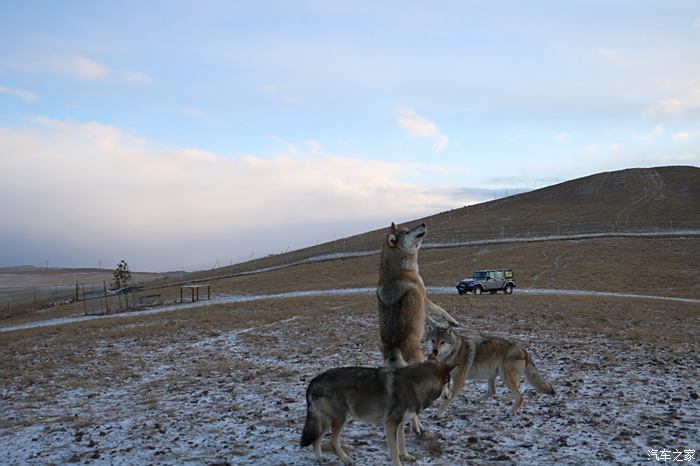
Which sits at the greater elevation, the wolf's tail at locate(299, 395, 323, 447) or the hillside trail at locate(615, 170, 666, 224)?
the hillside trail at locate(615, 170, 666, 224)

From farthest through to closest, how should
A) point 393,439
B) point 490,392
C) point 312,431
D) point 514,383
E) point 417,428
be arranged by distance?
point 490,392 < point 514,383 < point 417,428 < point 312,431 < point 393,439

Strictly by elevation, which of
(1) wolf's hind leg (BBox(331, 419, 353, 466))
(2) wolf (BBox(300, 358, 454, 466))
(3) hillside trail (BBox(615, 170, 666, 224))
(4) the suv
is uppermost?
(3) hillside trail (BBox(615, 170, 666, 224))

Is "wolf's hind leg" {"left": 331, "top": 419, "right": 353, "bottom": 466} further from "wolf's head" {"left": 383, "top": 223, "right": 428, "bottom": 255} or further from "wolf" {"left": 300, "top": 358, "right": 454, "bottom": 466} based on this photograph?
"wolf's head" {"left": 383, "top": 223, "right": 428, "bottom": 255}

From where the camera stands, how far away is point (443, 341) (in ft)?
34.6

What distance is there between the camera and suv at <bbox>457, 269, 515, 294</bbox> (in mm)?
42906

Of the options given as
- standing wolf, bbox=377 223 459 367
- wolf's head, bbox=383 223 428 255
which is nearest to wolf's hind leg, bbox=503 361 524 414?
standing wolf, bbox=377 223 459 367

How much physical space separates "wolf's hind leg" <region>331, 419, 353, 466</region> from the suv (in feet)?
119

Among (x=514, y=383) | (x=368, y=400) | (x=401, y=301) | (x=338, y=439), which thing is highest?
(x=401, y=301)

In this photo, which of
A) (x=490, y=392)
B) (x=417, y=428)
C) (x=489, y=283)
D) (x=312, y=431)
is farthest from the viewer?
(x=489, y=283)

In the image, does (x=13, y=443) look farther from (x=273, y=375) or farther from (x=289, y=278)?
(x=289, y=278)

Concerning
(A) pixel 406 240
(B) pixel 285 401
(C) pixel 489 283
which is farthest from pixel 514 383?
(C) pixel 489 283

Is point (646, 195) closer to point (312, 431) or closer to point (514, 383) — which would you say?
point (514, 383)

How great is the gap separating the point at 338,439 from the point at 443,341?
362cm

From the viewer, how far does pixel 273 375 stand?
14.5m
